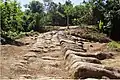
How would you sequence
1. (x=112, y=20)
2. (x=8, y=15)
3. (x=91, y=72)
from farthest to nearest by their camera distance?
(x=112, y=20) → (x=8, y=15) → (x=91, y=72)

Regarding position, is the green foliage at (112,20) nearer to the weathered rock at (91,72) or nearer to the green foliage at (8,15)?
the green foliage at (8,15)

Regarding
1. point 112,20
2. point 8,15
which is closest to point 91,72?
point 8,15

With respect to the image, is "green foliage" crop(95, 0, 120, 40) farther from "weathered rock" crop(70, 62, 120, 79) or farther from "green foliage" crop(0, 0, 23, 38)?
"weathered rock" crop(70, 62, 120, 79)

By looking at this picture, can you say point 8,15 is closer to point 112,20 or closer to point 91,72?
point 112,20

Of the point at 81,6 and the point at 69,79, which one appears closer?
the point at 69,79

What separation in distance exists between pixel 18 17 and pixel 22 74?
15075mm

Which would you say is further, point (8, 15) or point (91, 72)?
point (8, 15)

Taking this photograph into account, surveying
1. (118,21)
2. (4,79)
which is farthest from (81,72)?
(118,21)

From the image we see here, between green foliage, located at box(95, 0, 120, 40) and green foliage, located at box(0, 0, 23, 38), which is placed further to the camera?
green foliage, located at box(95, 0, 120, 40)

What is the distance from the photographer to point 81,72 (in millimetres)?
5051


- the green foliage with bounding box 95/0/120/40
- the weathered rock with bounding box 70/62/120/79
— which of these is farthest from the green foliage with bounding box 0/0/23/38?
the weathered rock with bounding box 70/62/120/79

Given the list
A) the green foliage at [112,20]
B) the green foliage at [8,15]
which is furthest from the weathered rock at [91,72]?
the green foliage at [112,20]

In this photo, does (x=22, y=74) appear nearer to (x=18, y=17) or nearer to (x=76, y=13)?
(x=18, y=17)

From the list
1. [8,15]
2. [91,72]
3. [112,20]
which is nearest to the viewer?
[91,72]
